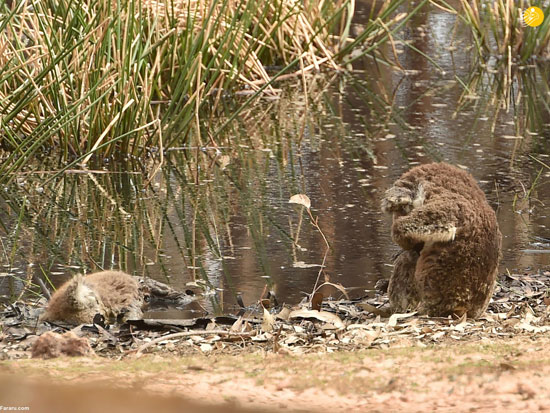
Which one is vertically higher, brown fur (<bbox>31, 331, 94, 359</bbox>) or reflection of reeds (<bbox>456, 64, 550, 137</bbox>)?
reflection of reeds (<bbox>456, 64, 550, 137</bbox>)

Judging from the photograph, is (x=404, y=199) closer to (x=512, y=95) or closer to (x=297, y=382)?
(x=297, y=382)

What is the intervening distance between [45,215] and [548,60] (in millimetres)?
8045

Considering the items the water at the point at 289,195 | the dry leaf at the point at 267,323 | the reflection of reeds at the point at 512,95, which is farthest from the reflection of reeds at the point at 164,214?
the reflection of reeds at the point at 512,95

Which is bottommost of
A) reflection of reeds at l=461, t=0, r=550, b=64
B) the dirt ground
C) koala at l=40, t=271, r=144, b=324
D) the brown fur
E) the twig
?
koala at l=40, t=271, r=144, b=324

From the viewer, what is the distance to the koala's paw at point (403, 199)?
183 inches

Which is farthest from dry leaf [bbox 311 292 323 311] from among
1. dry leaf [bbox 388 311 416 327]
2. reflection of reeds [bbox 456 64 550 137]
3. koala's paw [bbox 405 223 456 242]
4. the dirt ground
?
reflection of reeds [bbox 456 64 550 137]

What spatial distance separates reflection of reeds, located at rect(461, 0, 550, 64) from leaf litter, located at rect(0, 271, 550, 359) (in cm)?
773

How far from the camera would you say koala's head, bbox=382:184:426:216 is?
4.64 meters

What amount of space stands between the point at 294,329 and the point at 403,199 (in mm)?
751

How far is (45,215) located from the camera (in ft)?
23.3

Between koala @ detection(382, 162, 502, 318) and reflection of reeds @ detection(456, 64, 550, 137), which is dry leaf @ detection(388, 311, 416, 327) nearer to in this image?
koala @ detection(382, 162, 502, 318)

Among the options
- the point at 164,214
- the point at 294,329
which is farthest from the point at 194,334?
the point at 164,214

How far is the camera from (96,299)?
519 cm

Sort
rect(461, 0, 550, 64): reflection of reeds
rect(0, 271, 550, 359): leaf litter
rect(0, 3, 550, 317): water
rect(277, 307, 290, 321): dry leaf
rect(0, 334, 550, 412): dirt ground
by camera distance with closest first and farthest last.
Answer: rect(0, 334, 550, 412): dirt ground
rect(0, 271, 550, 359): leaf litter
rect(277, 307, 290, 321): dry leaf
rect(0, 3, 550, 317): water
rect(461, 0, 550, 64): reflection of reeds
